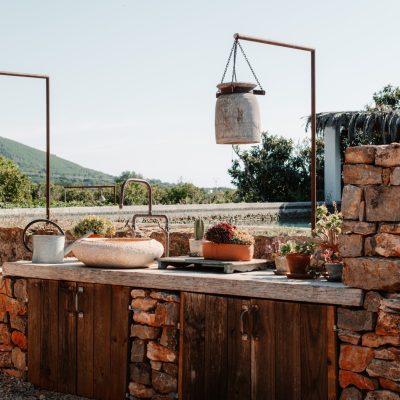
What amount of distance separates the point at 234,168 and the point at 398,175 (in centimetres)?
1695

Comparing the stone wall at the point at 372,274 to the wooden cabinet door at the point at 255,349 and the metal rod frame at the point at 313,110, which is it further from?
the metal rod frame at the point at 313,110

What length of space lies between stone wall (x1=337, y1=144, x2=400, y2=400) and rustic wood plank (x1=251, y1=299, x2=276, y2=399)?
423 millimetres

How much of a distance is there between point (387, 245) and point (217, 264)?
3.98 feet

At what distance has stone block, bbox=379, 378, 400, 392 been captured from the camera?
3944 millimetres

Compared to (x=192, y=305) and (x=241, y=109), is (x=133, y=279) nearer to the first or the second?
(x=192, y=305)

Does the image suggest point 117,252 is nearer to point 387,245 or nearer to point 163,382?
point 163,382

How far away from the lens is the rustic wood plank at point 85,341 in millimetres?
5215

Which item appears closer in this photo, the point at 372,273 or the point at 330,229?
the point at 372,273

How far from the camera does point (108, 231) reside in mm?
6418

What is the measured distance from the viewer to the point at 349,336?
4090mm

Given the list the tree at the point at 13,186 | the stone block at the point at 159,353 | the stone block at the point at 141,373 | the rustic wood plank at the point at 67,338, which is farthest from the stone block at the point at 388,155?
the tree at the point at 13,186

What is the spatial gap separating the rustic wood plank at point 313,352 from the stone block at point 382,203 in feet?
1.90

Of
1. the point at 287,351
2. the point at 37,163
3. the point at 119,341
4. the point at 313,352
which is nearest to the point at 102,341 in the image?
the point at 119,341

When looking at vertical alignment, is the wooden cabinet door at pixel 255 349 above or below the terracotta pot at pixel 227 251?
below
